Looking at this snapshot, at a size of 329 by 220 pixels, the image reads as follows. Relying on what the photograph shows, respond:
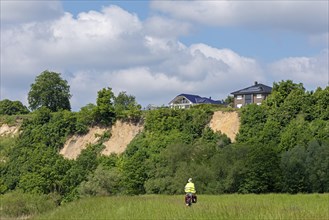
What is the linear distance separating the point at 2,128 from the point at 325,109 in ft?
172

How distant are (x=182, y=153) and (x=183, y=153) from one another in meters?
0.13

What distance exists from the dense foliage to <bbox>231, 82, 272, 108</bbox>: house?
1311 inches

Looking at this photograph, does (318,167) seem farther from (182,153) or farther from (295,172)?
(182,153)

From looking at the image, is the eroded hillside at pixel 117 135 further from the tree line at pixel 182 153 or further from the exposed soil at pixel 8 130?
the exposed soil at pixel 8 130

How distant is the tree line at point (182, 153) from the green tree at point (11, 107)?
18560mm

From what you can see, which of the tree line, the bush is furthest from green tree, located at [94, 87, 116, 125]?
the bush

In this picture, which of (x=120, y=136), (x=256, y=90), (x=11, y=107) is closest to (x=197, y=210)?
(x=120, y=136)

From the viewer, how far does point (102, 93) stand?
90500 mm

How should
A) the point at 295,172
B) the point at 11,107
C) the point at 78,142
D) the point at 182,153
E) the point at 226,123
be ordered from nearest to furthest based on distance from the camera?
1. the point at 295,172
2. the point at 182,153
3. the point at 226,123
4. the point at 78,142
5. the point at 11,107

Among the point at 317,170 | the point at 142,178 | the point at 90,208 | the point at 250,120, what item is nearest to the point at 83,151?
the point at 142,178

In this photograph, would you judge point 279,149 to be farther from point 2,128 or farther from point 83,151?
point 2,128

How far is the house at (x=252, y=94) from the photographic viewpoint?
119 metres

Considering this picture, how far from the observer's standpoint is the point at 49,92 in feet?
364

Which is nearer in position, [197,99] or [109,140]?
[109,140]
